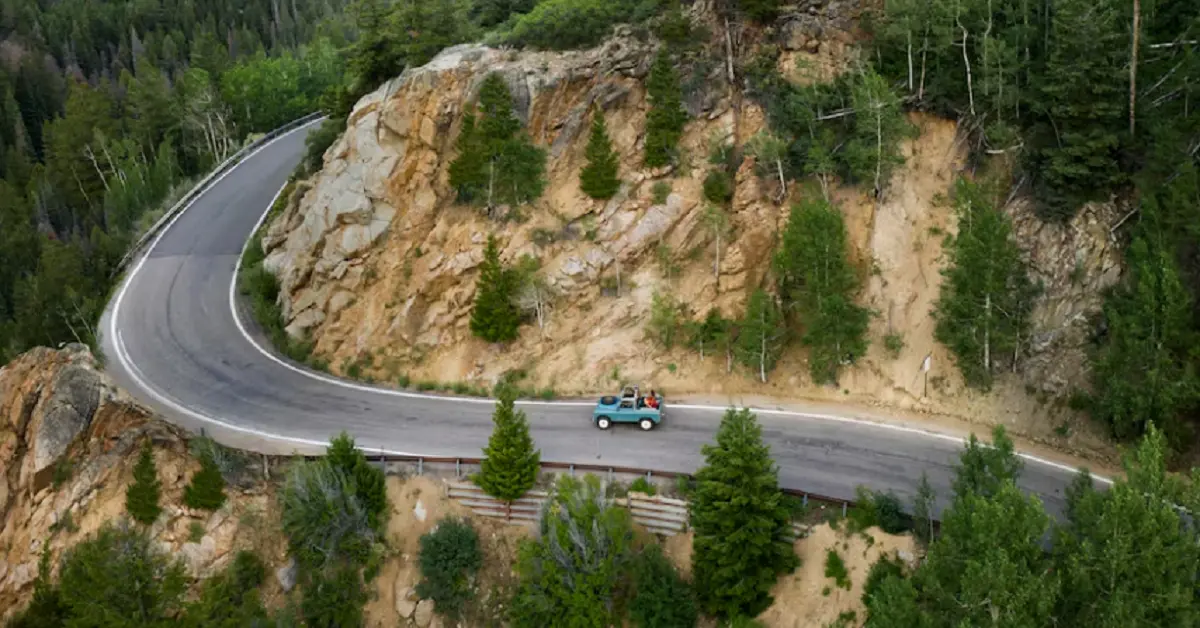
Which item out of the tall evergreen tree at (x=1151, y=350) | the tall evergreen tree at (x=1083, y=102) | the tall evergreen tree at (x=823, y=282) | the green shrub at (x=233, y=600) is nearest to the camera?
the tall evergreen tree at (x=1151, y=350)

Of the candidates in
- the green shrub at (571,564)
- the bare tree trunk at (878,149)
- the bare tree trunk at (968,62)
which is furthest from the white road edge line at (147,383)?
the bare tree trunk at (968,62)

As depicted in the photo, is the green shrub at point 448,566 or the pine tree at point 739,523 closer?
the pine tree at point 739,523

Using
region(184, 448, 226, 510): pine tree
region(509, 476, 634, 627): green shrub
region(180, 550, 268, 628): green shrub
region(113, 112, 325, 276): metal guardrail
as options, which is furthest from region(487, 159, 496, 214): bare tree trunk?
region(113, 112, 325, 276): metal guardrail

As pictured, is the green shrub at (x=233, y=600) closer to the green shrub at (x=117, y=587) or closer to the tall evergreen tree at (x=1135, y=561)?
the green shrub at (x=117, y=587)

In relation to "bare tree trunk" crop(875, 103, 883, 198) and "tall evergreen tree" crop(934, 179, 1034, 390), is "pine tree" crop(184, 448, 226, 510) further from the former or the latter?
→ "bare tree trunk" crop(875, 103, 883, 198)

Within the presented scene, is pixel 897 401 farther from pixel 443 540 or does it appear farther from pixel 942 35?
pixel 443 540

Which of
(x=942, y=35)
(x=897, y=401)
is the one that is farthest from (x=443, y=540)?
(x=942, y=35)
